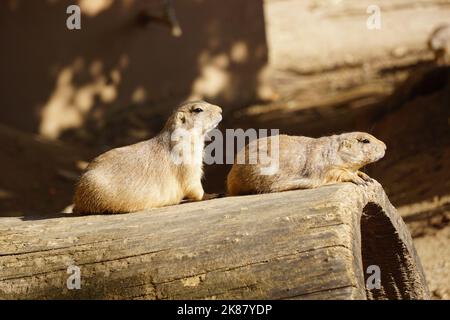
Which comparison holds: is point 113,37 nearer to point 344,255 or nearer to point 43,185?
point 43,185

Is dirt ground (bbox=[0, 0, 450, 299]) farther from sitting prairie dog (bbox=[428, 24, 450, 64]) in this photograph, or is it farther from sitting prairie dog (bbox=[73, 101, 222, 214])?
sitting prairie dog (bbox=[73, 101, 222, 214])

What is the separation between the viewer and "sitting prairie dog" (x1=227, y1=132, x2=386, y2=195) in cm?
564

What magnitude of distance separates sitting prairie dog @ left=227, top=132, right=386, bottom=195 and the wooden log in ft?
1.83

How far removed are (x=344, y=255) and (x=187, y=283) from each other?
0.85 metres

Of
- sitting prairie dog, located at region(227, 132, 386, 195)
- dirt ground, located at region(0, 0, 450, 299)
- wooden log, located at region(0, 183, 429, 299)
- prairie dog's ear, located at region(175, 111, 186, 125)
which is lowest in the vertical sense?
wooden log, located at region(0, 183, 429, 299)

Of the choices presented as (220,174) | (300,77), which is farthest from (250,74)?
(220,174)

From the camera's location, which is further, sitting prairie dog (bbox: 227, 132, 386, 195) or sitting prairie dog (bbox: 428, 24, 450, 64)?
sitting prairie dog (bbox: 428, 24, 450, 64)

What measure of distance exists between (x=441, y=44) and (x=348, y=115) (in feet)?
11.9

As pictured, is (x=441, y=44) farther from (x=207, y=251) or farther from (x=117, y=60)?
(x=207, y=251)

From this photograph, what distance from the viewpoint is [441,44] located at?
1598 cm

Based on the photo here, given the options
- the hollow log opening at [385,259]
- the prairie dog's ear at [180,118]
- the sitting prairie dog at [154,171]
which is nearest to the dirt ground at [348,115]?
the hollow log opening at [385,259]

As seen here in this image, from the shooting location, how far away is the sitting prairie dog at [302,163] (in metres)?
5.64

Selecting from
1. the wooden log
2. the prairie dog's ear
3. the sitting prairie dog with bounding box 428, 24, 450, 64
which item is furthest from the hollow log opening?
the sitting prairie dog with bounding box 428, 24, 450, 64

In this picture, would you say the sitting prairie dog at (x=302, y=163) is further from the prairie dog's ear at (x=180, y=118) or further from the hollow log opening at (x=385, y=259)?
the prairie dog's ear at (x=180, y=118)
